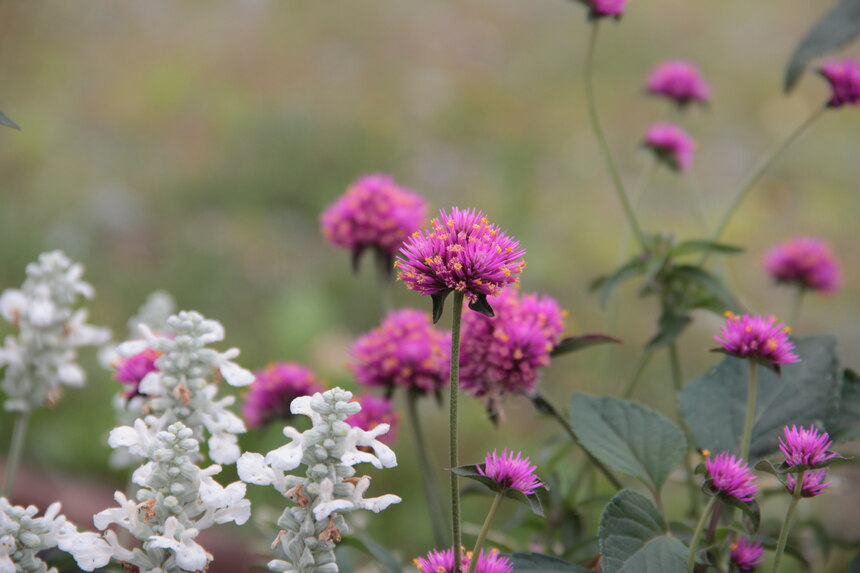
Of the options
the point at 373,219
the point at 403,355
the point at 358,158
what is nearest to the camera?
the point at 403,355

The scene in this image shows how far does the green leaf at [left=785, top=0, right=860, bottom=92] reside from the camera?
40.3 inches

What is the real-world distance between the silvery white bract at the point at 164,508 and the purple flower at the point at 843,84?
31.6 inches

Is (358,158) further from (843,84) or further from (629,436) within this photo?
(629,436)

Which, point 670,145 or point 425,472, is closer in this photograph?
point 425,472

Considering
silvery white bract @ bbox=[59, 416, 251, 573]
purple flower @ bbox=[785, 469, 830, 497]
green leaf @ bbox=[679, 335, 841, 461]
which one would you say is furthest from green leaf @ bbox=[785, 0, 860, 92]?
silvery white bract @ bbox=[59, 416, 251, 573]

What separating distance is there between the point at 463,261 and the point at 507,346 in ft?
0.77

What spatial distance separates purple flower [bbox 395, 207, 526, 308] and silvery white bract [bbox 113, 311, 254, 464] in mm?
163

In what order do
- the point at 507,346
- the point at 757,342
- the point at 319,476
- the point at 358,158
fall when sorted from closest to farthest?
1. the point at 319,476
2. the point at 757,342
3. the point at 507,346
4. the point at 358,158

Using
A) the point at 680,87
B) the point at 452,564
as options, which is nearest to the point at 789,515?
the point at 452,564

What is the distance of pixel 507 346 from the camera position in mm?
849

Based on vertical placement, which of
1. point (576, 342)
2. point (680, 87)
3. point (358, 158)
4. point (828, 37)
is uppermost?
point (358, 158)

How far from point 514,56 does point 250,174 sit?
1.55 m

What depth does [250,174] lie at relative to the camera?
10.8 ft

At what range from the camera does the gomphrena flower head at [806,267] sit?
1231 mm
